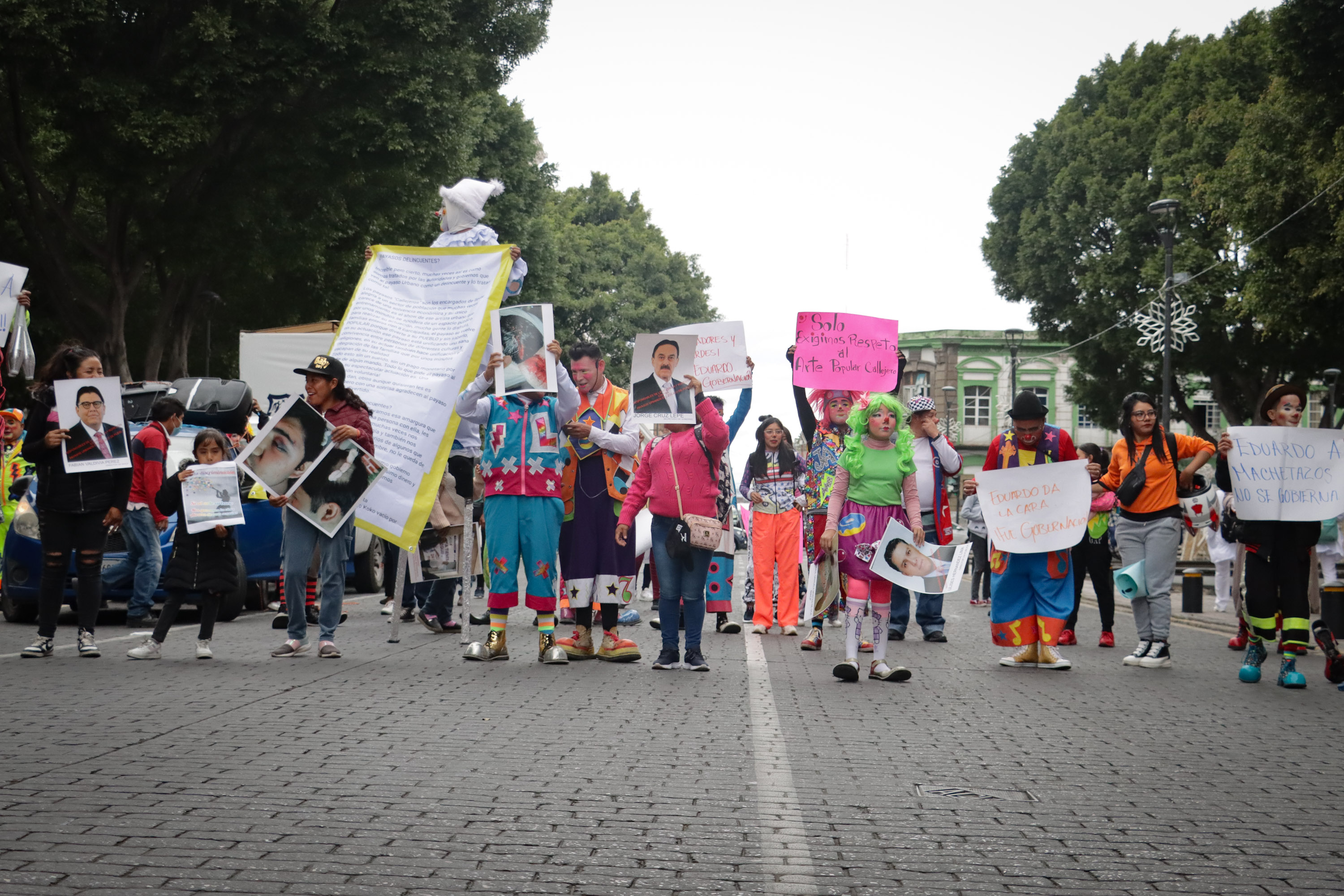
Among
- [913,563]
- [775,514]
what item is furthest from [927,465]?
[913,563]

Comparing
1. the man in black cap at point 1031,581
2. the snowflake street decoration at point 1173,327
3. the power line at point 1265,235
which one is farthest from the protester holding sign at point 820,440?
the snowflake street decoration at point 1173,327

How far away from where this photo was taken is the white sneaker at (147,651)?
31.2ft

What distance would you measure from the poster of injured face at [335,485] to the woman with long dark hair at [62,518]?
128 cm

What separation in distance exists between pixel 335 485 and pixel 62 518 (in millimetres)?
1807

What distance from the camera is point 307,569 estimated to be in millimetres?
9898

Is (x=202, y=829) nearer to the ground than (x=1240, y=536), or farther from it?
nearer to the ground

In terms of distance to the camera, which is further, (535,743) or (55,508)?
(55,508)

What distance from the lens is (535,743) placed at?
6.44 meters

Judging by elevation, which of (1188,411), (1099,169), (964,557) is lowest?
(964,557)

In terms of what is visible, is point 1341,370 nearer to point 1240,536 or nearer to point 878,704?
point 1240,536

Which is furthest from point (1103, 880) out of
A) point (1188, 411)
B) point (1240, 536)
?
point (1188, 411)

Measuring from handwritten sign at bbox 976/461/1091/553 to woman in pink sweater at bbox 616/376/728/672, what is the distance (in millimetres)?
1979

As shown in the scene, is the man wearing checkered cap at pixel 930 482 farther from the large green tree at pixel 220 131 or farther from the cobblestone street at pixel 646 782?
the large green tree at pixel 220 131

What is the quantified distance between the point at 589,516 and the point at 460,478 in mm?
2083
